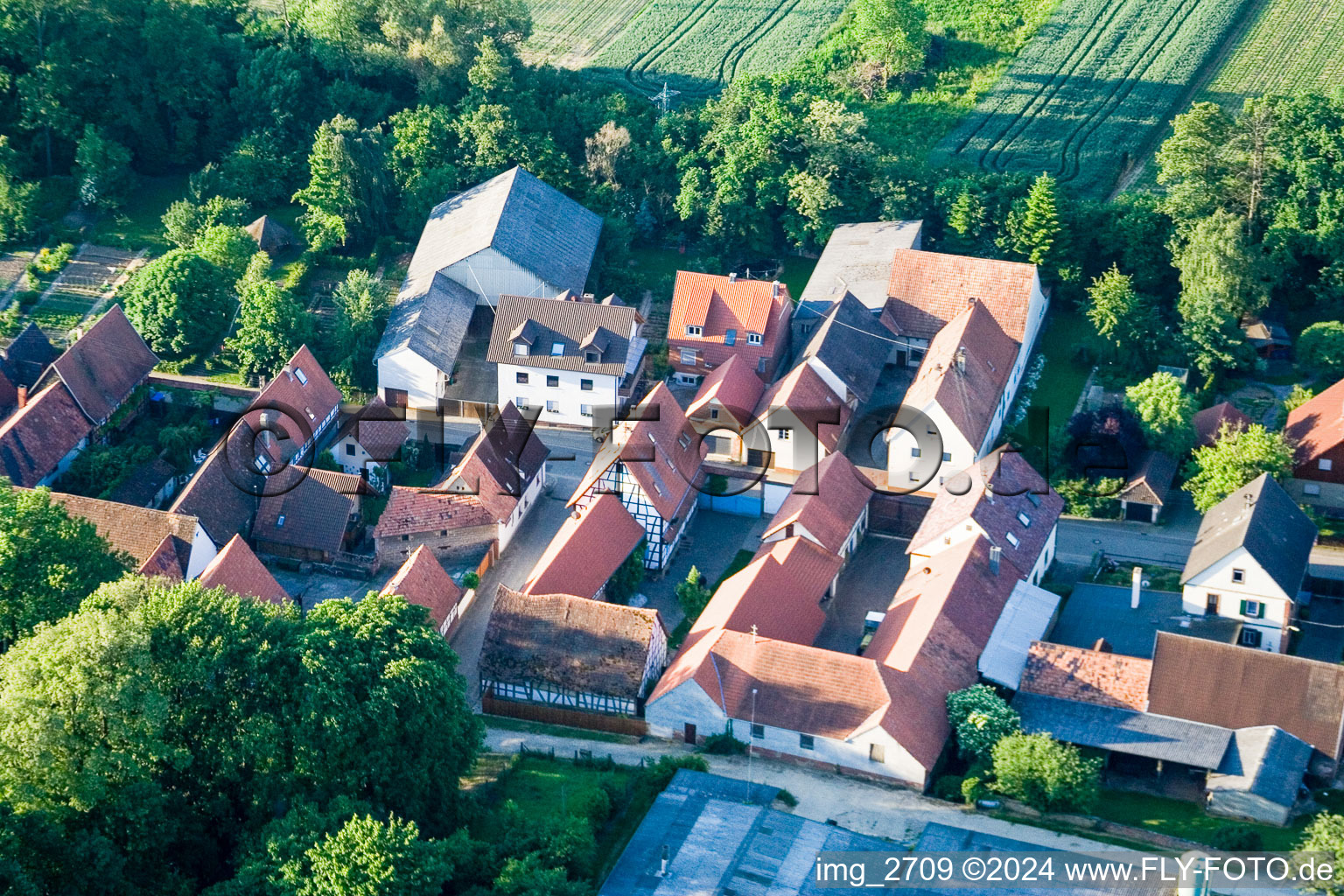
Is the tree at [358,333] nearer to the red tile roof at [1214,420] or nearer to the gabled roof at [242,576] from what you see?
the gabled roof at [242,576]

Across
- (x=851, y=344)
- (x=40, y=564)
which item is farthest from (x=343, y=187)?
(x=40, y=564)

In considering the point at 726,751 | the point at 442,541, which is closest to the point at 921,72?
the point at 442,541

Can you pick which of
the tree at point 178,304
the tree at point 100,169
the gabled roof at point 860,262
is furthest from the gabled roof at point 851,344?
the tree at point 100,169

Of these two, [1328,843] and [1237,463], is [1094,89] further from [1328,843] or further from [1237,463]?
[1328,843]

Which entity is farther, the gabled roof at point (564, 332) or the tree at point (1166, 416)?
the gabled roof at point (564, 332)

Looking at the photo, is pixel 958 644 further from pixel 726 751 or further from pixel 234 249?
pixel 234 249

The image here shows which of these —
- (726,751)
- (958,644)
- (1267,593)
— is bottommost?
(726,751)

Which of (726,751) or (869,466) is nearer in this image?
(726,751)
